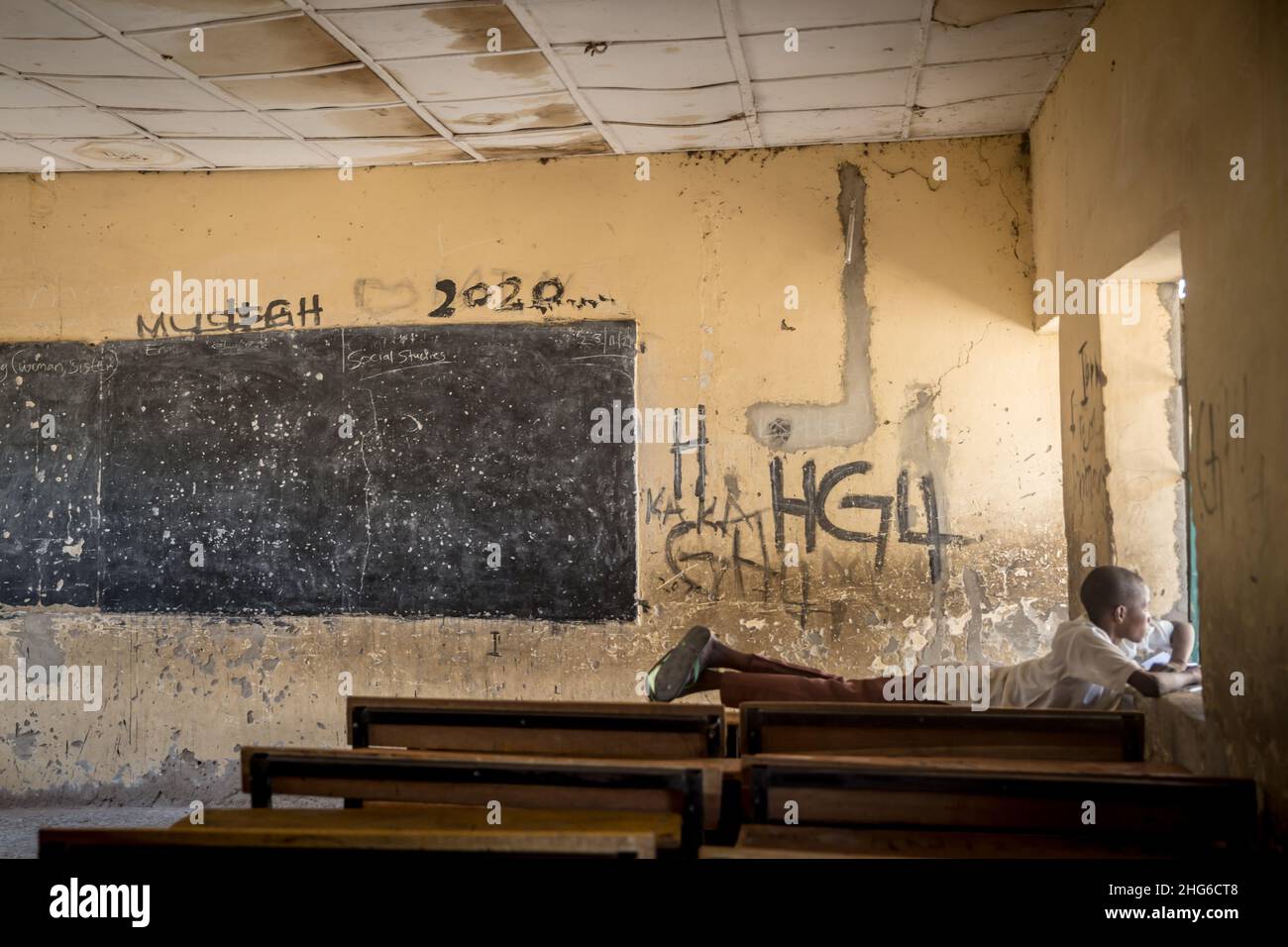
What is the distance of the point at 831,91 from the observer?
3.81 metres

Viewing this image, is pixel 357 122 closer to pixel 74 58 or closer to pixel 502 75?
pixel 502 75

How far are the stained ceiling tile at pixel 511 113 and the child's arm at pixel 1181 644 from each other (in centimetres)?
266

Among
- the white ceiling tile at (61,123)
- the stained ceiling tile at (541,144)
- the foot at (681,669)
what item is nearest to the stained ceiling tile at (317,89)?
the stained ceiling tile at (541,144)

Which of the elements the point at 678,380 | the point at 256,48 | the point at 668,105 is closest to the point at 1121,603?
the point at 678,380

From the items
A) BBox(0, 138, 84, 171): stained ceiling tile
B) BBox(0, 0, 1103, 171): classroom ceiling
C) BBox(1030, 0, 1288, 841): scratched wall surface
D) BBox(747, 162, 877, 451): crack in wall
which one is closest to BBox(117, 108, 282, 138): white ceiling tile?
BBox(0, 0, 1103, 171): classroom ceiling

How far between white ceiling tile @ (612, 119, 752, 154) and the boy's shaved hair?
219cm

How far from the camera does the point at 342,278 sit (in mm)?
4797

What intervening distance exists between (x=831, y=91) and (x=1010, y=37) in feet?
2.20

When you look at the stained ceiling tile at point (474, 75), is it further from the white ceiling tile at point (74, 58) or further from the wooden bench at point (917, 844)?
the wooden bench at point (917, 844)

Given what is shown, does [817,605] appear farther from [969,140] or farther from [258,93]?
[258,93]

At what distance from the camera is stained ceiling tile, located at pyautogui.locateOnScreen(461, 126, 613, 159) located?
4.29m

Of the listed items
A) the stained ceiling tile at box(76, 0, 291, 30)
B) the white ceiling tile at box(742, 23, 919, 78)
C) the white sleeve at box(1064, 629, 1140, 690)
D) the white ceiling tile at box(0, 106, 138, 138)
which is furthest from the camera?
the white ceiling tile at box(0, 106, 138, 138)

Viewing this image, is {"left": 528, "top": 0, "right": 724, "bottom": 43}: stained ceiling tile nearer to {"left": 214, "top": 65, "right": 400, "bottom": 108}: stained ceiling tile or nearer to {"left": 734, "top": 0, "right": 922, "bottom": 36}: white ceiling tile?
{"left": 734, "top": 0, "right": 922, "bottom": 36}: white ceiling tile
